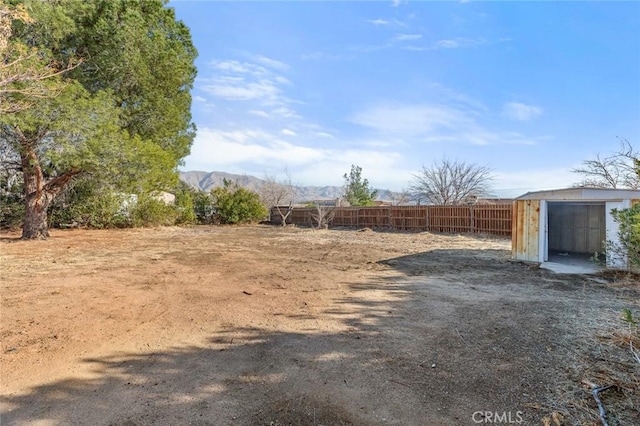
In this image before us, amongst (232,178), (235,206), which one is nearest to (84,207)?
(235,206)

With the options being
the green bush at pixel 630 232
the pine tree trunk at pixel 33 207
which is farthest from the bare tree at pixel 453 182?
the pine tree trunk at pixel 33 207

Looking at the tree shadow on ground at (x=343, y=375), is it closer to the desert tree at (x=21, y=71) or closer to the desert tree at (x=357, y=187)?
the desert tree at (x=21, y=71)

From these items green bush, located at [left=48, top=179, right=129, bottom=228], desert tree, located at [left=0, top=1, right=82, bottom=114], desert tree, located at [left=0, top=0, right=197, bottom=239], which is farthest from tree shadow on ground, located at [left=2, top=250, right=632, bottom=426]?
green bush, located at [left=48, top=179, right=129, bottom=228]

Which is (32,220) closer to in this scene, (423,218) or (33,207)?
(33,207)

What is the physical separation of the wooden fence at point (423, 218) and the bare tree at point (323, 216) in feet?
0.56

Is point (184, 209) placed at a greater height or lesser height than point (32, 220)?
greater

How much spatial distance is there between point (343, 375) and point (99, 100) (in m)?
9.72

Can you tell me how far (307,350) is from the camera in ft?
8.98

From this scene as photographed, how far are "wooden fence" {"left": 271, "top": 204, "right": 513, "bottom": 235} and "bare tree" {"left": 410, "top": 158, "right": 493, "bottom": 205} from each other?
6.15 m

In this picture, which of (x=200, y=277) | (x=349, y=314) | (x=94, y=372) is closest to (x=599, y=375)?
(x=349, y=314)

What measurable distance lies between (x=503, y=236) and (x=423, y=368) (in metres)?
13.2

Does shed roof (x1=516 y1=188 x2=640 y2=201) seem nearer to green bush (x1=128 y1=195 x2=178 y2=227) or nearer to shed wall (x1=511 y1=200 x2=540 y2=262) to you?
shed wall (x1=511 y1=200 x2=540 y2=262)

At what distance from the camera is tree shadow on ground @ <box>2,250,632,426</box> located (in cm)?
190

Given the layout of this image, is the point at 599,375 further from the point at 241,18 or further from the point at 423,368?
the point at 241,18
